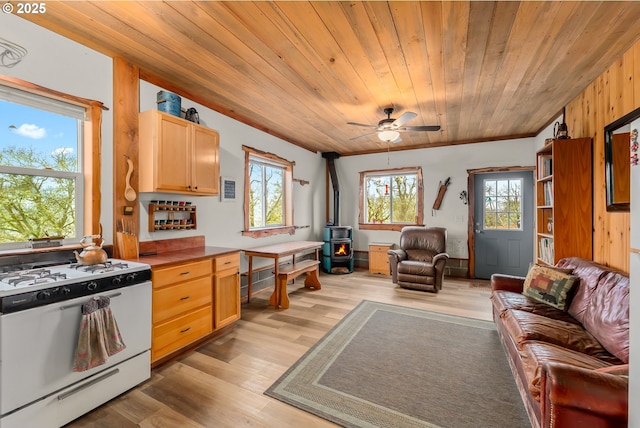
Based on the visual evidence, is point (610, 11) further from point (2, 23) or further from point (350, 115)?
point (2, 23)

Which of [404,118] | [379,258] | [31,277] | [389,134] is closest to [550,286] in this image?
[404,118]

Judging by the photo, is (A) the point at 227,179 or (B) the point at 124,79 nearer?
(B) the point at 124,79

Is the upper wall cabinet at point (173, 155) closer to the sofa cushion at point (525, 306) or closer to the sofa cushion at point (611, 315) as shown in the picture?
the sofa cushion at point (525, 306)

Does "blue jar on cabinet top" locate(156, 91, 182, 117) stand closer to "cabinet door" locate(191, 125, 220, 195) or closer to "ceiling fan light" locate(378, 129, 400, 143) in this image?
"cabinet door" locate(191, 125, 220, 195)

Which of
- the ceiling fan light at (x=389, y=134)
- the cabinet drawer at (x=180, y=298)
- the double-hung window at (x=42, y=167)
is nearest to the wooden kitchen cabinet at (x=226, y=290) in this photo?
the cabinet drawer at (x=180, y=298)

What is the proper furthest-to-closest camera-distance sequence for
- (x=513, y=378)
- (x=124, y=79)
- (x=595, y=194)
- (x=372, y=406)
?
(x=595, y=194) < (x=124, y=79) < (x=513, y=378) < (x=372, y=406)

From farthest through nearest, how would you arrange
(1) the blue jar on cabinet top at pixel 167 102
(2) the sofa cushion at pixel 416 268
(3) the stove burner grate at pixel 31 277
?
(2) the sofa cushion at pixel 416 268
(1) the blue jar on cabinet top at pixel 167 102
(3) the stove burner grate at pixel 31 277

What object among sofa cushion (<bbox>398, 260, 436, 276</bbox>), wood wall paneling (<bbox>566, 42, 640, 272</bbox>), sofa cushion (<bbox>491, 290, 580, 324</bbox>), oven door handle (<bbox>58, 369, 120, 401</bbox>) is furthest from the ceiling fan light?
oven door handle (<bbox>58, 369, 120, 401</bbox>)

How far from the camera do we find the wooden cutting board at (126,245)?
100 inches

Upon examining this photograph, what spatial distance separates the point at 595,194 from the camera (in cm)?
286

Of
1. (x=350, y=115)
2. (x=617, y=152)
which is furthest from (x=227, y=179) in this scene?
(x=617, y=152)

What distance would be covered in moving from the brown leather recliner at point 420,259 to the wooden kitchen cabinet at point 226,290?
2749mm

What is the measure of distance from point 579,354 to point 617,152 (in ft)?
5.96

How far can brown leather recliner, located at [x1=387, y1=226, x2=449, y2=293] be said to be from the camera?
4488 mm
